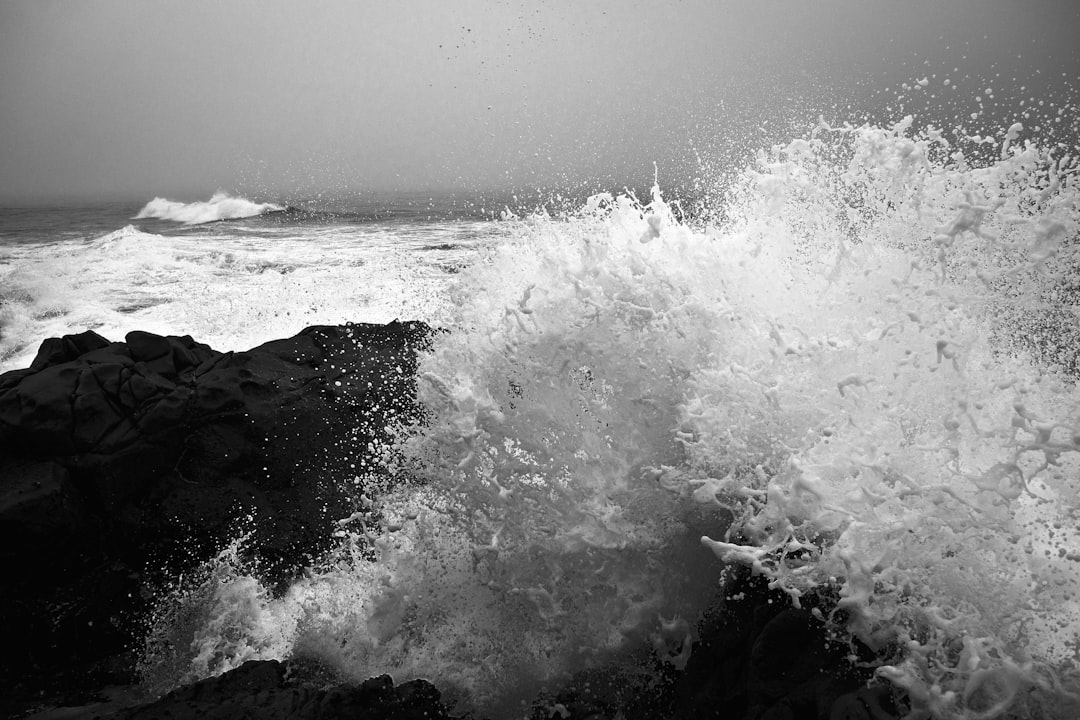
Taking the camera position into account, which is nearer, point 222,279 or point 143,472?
point 143,472

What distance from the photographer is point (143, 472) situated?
4.43 m

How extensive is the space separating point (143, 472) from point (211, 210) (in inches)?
1165

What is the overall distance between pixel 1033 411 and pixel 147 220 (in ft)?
109

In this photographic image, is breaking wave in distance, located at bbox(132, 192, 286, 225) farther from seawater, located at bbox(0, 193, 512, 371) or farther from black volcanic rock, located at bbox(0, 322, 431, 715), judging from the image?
black volcanic rock, located at bbox(0, 322, 431, 715)

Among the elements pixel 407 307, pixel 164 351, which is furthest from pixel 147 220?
pixel 164 351

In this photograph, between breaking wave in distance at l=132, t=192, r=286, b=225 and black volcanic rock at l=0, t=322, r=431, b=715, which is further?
breaking wave in distance at l=132, t=192, r=286, b=225

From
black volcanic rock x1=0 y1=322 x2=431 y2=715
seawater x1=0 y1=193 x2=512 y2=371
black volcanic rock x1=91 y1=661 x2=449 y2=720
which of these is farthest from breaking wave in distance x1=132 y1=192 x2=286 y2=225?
black volcanic rock x1=91 y1=661 x2=449 y2=720

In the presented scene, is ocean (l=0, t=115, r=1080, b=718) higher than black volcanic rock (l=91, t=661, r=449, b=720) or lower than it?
higher

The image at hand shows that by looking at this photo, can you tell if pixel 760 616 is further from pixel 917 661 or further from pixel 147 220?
pixel 147 220

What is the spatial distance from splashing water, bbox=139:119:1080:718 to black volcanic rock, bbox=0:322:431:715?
0.44 metres

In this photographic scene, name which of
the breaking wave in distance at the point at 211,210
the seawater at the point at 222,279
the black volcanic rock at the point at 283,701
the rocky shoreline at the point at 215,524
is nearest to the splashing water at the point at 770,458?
the rocky shoreline at the point at 215,524

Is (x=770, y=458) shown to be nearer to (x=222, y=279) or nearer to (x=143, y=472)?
(x=143, y=472)

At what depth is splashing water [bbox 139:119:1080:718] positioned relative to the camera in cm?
268

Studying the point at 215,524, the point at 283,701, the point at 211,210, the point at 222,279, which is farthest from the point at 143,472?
the point at 211,210
